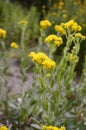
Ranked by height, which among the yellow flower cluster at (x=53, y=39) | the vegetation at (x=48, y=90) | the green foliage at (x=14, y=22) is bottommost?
the vegetation at (x=48, y=90)

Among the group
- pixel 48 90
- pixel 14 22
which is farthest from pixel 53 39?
pixel 14 22

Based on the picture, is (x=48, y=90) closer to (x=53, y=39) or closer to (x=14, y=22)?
(x=53, y=39)

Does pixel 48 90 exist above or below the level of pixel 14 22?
below

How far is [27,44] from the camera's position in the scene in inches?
282

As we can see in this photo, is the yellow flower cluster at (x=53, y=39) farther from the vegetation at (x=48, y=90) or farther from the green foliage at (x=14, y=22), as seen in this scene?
the green foliage at (x=14, y=22)

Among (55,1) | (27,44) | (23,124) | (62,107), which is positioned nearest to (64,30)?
(62,107)

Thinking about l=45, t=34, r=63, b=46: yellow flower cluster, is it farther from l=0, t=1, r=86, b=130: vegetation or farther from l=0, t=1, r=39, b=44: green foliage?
l=0, t=1, r=39, b=44: green foliage

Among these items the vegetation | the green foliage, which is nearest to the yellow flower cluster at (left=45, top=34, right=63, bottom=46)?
the vegetation

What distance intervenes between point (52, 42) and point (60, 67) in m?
0.22

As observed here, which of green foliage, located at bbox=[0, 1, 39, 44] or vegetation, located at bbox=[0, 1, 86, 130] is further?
green foliage, located at bbox=[0, 1, 39, 44]

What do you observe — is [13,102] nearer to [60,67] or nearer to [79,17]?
[60,67]

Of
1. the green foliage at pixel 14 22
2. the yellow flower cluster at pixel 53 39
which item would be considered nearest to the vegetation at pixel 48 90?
the yellow flower cluster at pixel 53 39

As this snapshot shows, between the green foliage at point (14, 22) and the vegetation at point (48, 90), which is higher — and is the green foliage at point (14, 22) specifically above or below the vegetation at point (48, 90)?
above

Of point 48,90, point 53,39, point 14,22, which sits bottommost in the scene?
point 48,90
